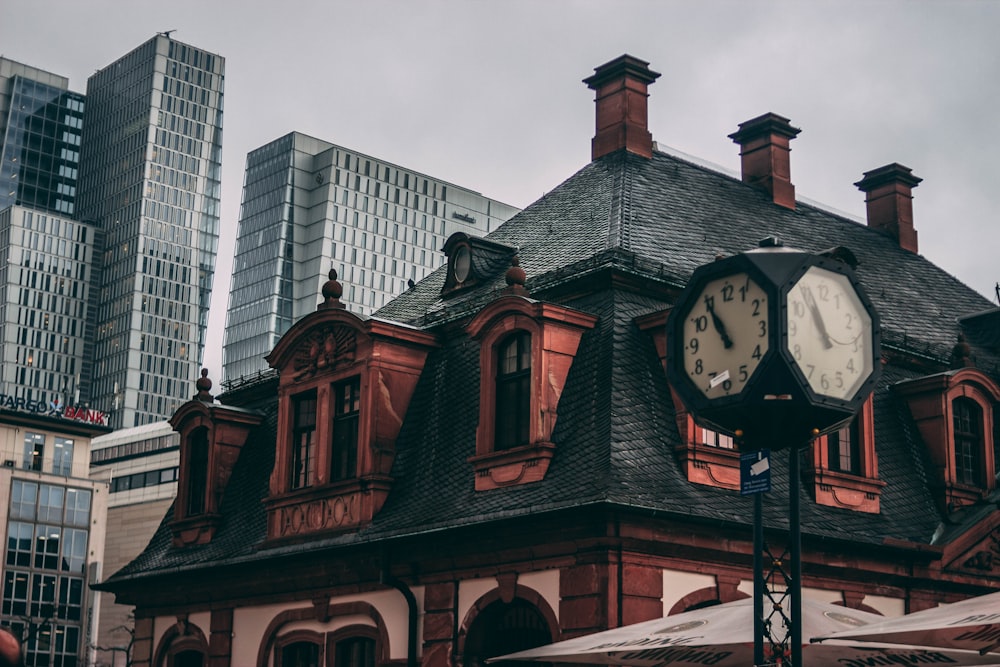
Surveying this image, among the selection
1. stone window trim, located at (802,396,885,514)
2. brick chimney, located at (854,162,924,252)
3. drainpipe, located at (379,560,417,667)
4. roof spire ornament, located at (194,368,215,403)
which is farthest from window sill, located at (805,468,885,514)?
roof spire ornament, located at (194,368,215,403)

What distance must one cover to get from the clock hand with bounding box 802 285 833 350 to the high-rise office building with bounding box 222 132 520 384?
141m

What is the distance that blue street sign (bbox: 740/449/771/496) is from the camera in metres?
10.9

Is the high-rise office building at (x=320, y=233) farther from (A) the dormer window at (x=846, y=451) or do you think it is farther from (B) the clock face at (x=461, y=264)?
(A) the dormer window at (x=846, y=451)

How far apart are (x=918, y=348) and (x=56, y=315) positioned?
149 meters

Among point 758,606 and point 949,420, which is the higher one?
point 949,420

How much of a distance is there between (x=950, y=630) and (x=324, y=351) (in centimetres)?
1491

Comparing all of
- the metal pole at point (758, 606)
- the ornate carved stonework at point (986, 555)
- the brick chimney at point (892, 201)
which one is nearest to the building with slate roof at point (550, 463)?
the ornate carved stonework at point (986, 555)

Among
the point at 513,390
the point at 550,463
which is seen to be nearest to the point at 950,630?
the point at 550,463

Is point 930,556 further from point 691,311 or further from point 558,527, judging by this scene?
point 691,311

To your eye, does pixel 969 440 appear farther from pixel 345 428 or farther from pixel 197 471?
pixel 197 471

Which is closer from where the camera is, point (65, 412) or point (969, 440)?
point (969, 440)

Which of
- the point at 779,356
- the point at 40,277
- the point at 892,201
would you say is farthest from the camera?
the point at 40,277

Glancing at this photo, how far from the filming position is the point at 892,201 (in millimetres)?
31844

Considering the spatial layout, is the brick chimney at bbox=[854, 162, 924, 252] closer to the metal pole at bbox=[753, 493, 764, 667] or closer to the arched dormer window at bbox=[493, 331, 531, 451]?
the arched dormer window at bbox=[493, 331, 531, 451]
